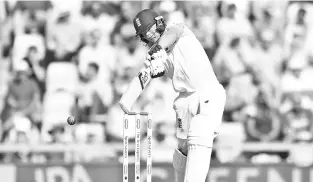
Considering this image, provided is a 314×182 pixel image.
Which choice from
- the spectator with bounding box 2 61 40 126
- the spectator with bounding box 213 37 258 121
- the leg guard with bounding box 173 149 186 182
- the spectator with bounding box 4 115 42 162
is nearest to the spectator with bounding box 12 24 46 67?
the spectator with bounding box 2 61 40 126

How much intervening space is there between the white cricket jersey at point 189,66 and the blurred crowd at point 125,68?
2630 millimetres

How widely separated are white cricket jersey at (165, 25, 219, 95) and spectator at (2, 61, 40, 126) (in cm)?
353

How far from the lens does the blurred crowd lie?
9.31m

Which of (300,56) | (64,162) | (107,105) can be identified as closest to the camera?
(64,162)

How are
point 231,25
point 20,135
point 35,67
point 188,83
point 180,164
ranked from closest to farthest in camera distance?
1. point 188,83
2. point 180,164
3. point 20,135
4. point 35,67
5. point 231,25

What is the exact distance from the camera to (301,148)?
8.88 metres

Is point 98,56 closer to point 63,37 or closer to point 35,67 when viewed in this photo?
point 63,37

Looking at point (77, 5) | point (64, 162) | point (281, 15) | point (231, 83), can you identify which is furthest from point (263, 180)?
point (77, 5)

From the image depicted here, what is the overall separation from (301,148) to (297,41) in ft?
6.50

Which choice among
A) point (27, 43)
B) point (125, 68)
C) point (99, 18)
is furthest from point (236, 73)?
point (27, 43)

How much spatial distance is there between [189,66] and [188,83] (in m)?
0.16

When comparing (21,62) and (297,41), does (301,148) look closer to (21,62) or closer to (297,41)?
(297,41)

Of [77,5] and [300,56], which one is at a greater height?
[77,5]

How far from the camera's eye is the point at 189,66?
6.22 meters
